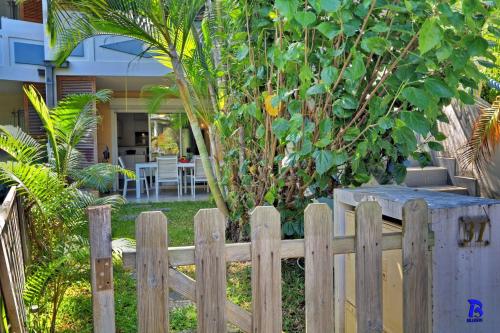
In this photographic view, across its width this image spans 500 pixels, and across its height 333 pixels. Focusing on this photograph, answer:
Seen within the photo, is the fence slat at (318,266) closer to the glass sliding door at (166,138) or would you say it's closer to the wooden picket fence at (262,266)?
the wooden picket fence at (262,266)

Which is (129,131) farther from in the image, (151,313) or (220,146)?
(151,313)

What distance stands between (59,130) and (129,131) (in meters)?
9.81

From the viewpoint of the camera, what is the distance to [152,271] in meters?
1.50

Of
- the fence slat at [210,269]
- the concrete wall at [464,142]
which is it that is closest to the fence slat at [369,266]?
the fence slat at [210,269]

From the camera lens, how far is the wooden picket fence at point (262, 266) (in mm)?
1488

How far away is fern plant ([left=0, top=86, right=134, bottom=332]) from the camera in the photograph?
3016 millimetres

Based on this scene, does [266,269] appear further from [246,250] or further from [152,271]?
[152,271]

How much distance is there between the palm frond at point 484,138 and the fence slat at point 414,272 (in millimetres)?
2553

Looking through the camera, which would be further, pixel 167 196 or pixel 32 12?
pixel 167 196

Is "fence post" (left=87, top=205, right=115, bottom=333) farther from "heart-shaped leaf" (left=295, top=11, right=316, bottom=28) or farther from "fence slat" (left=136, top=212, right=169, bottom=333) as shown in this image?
"heart-shaped leaf" (left=295, top=11, right=316, bottom=28)

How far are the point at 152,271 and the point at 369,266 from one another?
0.82m

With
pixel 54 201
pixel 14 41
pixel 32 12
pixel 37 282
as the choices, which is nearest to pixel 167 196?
pixel 14 41

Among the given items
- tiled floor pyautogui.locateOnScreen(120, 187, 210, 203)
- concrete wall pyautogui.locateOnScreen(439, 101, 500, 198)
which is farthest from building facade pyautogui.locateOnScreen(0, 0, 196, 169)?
concrete wall pyautogui.locateOnScreen(439, 101, 500, 198)

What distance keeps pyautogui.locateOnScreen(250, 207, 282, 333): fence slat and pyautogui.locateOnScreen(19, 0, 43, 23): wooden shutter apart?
10.3 metres
